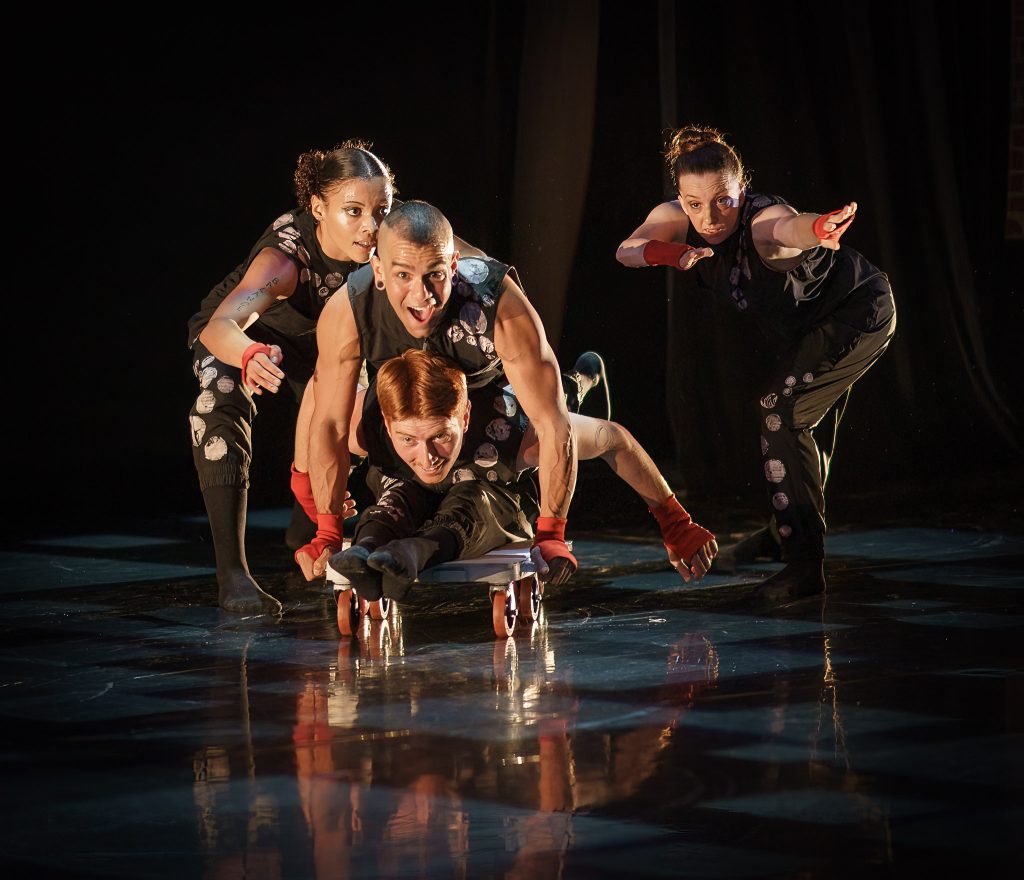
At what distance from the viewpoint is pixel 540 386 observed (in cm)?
371

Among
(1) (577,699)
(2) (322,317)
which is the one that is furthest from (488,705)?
(2) (322,317)

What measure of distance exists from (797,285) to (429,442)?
1054 mm

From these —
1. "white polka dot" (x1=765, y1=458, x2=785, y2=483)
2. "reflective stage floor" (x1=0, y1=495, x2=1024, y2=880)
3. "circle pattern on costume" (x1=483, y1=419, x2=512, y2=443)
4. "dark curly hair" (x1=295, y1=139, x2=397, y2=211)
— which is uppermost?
"dark curly hair" (x1=295, y1=139, x2=397, y2=211)

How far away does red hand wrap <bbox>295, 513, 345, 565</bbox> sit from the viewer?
3.77 meters

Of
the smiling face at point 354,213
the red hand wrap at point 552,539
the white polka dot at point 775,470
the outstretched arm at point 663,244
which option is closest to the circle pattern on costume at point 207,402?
the smiling face at point 354,213

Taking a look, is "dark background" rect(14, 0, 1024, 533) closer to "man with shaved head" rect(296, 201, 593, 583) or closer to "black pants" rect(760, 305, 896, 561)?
"black pants" rect(760, 305, 896, 561)

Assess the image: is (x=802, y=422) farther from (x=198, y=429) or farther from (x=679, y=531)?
(x=198, y=429)

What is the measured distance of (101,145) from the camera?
573 cm

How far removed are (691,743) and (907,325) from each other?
13.1 ft

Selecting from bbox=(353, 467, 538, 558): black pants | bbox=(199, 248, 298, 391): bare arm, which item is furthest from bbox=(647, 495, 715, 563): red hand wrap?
bbox=(199, 248, 298, 391): bare arm

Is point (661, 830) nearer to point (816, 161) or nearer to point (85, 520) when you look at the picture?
point (85, 520)

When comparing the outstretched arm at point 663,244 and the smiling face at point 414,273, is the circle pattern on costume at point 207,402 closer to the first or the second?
the smiling face at point 414,273

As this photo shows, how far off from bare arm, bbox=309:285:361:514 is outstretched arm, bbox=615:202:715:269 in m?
0.75

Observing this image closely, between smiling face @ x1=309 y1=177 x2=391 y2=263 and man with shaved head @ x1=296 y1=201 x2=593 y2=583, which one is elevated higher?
smiling face @ x1=309 y1=177 x2=391 y2=263
